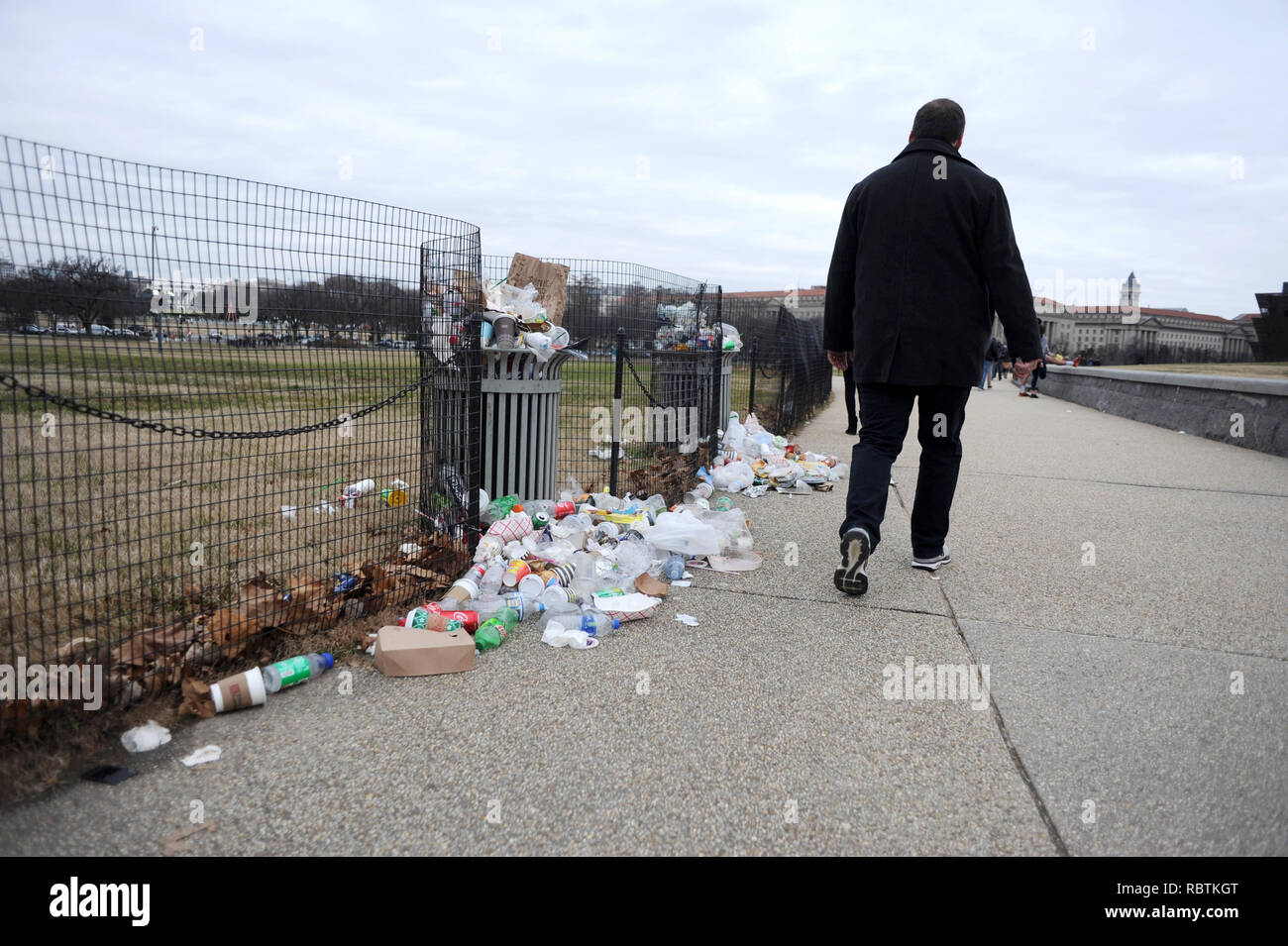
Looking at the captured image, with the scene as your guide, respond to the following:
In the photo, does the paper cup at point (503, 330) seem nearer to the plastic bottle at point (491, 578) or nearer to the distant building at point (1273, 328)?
the plastic bottle at point (491, 578)

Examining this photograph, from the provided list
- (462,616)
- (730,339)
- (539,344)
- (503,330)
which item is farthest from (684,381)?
(462,616)

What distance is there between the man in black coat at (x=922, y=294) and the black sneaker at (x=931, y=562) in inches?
26.3

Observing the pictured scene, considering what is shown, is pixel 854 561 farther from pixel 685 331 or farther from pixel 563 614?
pixel 685 331

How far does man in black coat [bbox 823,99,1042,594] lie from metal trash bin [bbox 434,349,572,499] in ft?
5.99

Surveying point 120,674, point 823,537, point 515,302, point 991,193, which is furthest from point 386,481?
point 991,193

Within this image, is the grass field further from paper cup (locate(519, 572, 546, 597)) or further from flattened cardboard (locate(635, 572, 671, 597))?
flattened cardboard (locate(635, 572, 671, 597))

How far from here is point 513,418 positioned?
478cm

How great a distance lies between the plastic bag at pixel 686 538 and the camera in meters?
4.72

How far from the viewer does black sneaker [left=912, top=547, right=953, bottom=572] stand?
4.55 metres

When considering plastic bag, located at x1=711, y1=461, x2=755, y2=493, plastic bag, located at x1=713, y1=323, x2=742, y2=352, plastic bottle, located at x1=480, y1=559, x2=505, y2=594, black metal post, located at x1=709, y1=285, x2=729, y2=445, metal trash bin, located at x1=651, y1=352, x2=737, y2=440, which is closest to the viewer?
plastic bottle, located at x1=480, y1=559, x2=505, y2=594

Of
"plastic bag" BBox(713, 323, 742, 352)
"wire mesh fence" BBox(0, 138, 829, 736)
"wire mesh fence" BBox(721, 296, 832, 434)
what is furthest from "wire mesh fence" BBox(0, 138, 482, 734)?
"wire mesh fence" BBox(721, 296, 832, 434)

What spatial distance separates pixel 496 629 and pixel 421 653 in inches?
15.8
